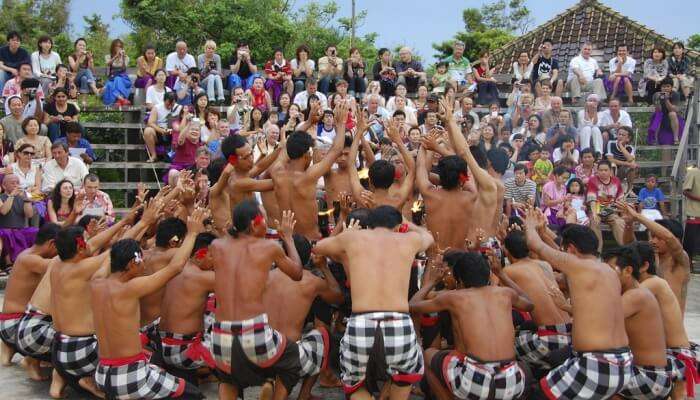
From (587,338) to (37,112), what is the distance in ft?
31.1

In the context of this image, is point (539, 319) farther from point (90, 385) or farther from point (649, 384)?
point (90, 385)

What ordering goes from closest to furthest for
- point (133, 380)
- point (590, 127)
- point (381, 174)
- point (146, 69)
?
1. point (133, 380)
2. point (381, 174)
3. point (590, 127)
4. point (146, 69)

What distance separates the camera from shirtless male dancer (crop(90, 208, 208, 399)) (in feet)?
20.3

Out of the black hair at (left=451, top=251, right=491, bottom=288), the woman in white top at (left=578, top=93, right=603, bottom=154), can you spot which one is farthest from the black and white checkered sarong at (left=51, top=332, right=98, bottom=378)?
the woman in white top at (left=578, top=93, right=603, bottom=154)

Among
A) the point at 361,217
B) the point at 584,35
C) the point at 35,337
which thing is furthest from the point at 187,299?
the point at 584,35

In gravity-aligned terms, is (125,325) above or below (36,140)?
below

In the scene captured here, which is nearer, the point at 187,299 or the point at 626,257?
the point at 626,257

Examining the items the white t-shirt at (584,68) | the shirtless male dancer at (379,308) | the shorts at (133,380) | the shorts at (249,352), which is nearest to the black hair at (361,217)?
the shirtless male dancer at (379,308)

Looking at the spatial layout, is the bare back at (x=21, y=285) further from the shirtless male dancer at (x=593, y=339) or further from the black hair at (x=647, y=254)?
the black hair at (x=647, y=254)

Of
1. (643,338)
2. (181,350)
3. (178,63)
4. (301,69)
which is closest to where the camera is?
(643,338)

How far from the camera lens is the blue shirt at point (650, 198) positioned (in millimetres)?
13664

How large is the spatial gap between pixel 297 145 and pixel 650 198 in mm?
7970

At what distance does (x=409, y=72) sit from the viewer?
1588 cm

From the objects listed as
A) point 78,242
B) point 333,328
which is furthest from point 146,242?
point 333,328
